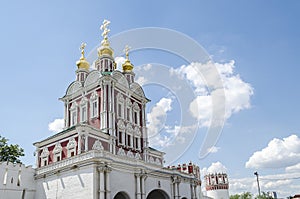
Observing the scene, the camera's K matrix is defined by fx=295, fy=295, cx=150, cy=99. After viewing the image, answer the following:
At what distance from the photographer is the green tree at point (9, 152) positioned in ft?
116

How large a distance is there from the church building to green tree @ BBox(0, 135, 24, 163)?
6995mm

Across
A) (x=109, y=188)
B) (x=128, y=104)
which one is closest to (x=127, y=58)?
(x=128, y=104)

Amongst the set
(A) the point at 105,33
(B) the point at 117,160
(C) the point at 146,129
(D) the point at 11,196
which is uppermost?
(A) the point at 105,33

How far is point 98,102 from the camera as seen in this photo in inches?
1248

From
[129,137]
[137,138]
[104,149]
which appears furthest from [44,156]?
[137,138]

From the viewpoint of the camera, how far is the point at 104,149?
2875 cm

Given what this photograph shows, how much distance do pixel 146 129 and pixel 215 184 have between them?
33791 millimetres

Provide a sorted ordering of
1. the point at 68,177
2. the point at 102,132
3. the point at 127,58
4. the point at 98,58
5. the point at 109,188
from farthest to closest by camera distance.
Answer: the point at 127,58, the point at 98,58, the point at 102,132, the point at 68,177, the point at 109,188

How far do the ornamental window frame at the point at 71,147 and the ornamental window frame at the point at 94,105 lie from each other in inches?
183

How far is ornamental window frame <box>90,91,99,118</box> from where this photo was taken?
3165cm

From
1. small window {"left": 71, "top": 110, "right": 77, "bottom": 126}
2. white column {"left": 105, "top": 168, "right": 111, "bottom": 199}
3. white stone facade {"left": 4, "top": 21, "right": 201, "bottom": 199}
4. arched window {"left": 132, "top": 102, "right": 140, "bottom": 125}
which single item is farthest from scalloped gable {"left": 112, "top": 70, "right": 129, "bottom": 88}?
white column {"left": 105, "top": 168, "right": 111, "bottom": 199}

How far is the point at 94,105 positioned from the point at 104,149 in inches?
224

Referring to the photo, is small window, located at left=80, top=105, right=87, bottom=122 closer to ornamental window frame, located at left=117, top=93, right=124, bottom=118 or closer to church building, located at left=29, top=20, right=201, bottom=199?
church building, located at left=29, top=20, right=201, bottom=199

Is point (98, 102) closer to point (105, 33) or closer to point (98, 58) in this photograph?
point (98, 58)
